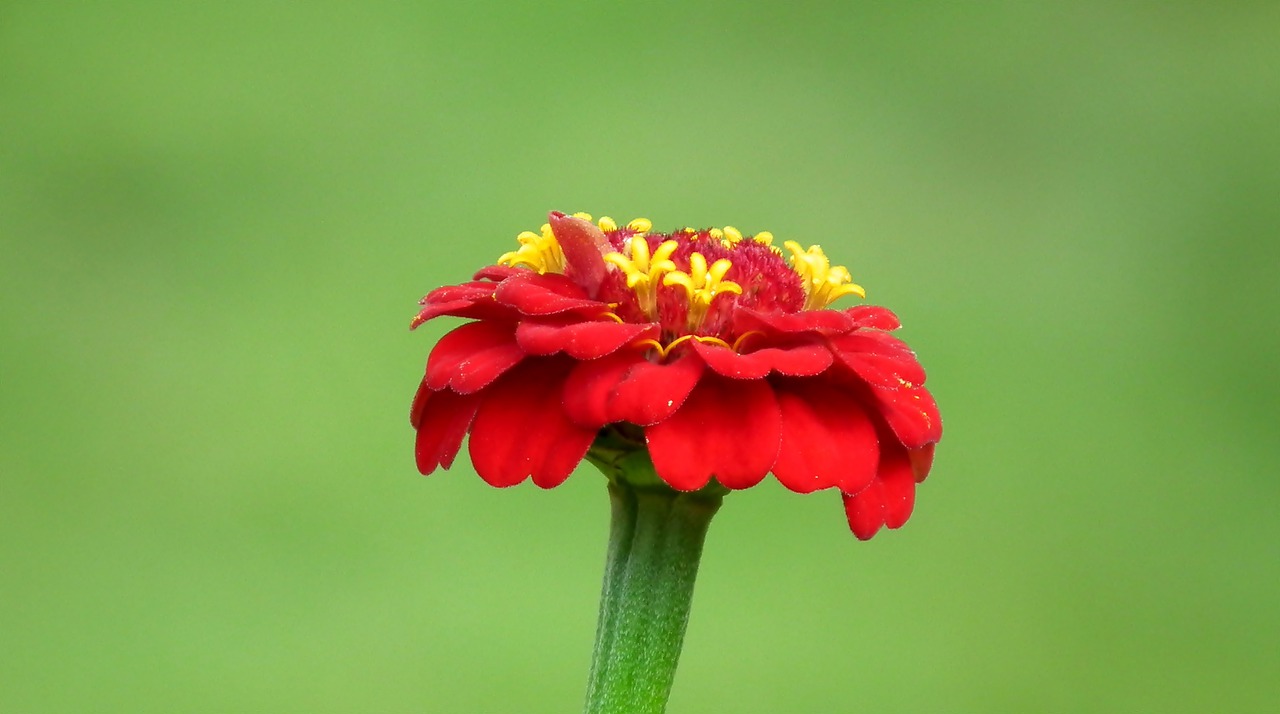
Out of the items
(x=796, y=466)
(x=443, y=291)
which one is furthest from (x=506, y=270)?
(x=796, y=466)

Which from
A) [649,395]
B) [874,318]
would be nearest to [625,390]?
[649,395]

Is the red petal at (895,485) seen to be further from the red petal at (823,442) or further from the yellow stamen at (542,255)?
the yellow stamen at (542,255)

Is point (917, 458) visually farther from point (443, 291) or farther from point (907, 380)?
point (443, 291)

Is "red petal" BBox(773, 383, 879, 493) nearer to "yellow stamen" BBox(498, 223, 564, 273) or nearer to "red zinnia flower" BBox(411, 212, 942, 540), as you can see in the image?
"red zinnia flower" BBox(411, 212, 942, 540)

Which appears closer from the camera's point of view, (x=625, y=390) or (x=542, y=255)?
(x=625, y=390)

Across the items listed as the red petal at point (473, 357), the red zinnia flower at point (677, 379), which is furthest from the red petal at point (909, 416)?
the red petal at point (473, 357)

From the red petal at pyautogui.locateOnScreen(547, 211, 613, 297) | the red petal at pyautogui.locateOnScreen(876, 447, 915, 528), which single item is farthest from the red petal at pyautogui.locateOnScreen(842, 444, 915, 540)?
the red petal at pyautogui.locateOnScreen(547, 211, 613, 297)

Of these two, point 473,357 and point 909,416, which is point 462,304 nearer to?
point 473,357
